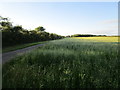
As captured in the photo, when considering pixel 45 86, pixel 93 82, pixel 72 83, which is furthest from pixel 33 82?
pixel 93 82

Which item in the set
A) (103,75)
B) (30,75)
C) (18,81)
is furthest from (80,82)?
(18,81)

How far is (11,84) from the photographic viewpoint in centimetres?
226

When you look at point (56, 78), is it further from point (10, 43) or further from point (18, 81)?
point (10, 43)

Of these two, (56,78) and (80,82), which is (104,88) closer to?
(80,82)

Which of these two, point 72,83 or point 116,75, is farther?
point 116,75

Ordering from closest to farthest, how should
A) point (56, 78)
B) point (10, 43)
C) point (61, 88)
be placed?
point (61, 88)
point (56, 78)
point (10, 43)

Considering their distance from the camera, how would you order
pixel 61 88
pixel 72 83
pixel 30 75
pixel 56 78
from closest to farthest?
pixel 61 88, pixel 72 83, pixel 56 78, pixel 30 75

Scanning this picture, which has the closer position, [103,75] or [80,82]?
[80,82]

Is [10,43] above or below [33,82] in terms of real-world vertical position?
above

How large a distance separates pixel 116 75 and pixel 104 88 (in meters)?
0.97

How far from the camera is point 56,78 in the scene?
250 cm

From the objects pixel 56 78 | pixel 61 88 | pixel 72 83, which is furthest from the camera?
pixel 56 78

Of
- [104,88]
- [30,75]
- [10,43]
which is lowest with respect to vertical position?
[104,88]

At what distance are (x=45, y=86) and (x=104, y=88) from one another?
1718 mm
